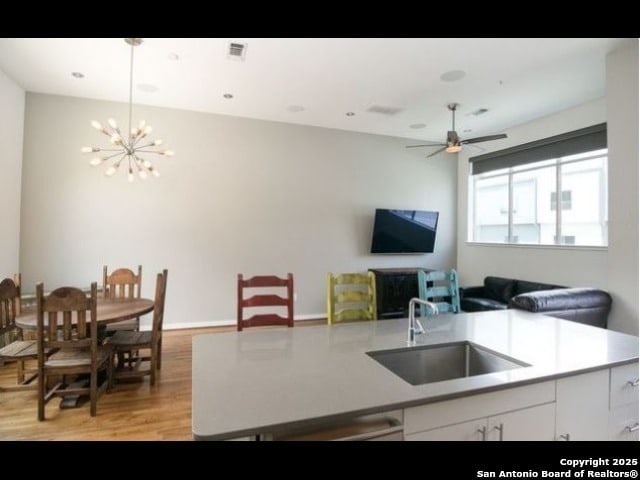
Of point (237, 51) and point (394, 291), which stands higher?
point (237, 51)

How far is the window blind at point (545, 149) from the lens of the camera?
4203mm

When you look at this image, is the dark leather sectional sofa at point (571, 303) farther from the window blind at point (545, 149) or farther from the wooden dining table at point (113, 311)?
the wooden dining table at point (113, 311)

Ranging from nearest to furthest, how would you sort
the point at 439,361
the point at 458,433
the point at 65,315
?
the point at 458,433, the point at 439,361, the point at 65,315

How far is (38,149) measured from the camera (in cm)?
422

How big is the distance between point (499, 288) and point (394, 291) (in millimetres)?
1631

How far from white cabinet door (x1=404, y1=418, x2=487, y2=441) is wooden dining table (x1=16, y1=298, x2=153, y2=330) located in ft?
8.40

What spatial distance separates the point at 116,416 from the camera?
247 centimetres

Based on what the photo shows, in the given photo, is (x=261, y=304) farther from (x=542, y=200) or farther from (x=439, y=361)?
(x=542, y=200)

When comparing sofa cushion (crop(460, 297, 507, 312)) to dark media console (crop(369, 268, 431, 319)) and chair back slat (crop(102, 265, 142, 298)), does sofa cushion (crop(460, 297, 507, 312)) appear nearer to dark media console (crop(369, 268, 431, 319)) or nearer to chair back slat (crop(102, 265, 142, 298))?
Result: dark media console (crop(369, 268, 431, 319))

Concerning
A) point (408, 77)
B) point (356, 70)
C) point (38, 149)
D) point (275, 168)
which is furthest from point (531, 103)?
point (38, 149)

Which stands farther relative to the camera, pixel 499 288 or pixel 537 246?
pixel 499 288

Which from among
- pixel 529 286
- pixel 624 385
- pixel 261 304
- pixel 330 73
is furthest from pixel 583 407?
pixel 529 286

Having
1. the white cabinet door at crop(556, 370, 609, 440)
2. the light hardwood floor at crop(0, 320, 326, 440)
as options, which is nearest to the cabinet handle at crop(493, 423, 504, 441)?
the white cabinet door at crop(556, 370, 609, 440)
